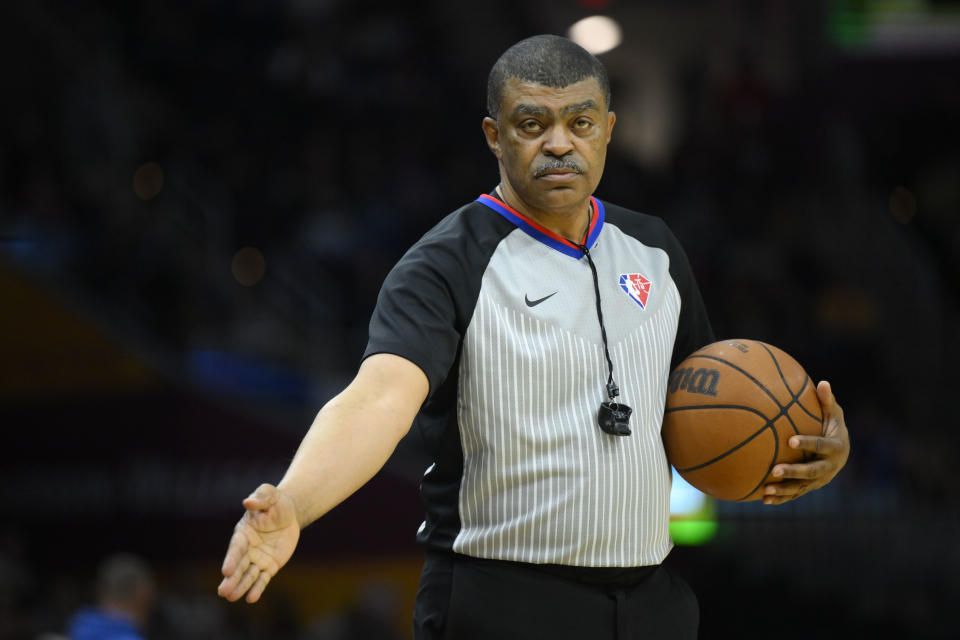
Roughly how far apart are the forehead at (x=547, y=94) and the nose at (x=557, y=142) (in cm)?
5

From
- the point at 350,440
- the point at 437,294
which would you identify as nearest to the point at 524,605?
the point at 350,440

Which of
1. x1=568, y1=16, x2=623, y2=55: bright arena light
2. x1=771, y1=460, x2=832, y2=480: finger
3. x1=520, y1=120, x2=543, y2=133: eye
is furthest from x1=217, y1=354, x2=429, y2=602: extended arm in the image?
x1=568, y1=16, x2=623, y2=55: bright arena light

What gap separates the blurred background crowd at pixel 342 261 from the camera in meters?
8.88

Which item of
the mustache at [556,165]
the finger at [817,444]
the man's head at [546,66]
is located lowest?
the finger at [817,444]

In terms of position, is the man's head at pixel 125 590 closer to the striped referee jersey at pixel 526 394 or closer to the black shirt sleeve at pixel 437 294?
the striped referee jersey at pixel 526 394

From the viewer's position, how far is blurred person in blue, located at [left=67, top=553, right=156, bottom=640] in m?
6.40

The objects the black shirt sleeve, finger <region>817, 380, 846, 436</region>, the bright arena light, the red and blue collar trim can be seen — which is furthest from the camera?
the bright arena light

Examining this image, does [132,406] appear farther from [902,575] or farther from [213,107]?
[902,575]

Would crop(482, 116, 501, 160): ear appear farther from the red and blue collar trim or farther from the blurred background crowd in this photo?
the blurred background crowd

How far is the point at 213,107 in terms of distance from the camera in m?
12.7

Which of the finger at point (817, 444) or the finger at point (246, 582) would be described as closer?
the finger at point (246, 582)

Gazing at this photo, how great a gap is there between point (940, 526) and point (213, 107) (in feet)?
25.8

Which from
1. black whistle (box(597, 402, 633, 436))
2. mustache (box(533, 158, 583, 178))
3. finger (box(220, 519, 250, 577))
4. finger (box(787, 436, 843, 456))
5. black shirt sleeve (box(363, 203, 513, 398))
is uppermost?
mustache (box(533, 158, 583, 178))

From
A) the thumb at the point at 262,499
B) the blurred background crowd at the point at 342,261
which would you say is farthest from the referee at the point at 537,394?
the blurred background crowd at the point at 342,261
